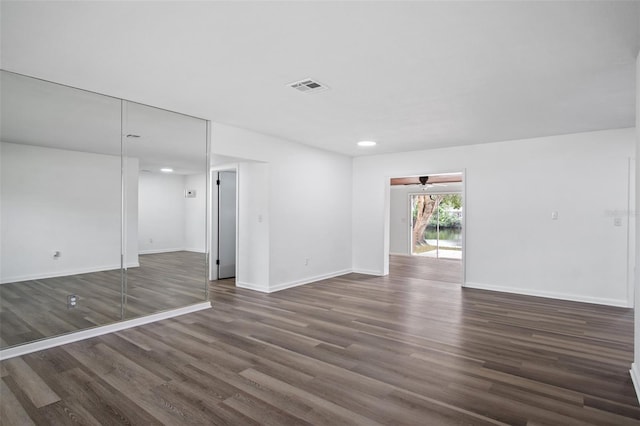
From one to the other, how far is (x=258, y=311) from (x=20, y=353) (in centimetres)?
234

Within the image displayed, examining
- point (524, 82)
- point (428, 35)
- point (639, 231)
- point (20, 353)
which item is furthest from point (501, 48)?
point (20, 353)

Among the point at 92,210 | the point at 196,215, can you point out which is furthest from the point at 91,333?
the point at 196,215

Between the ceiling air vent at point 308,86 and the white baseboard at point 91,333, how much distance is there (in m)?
3.05

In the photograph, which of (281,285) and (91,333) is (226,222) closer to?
(281,285)

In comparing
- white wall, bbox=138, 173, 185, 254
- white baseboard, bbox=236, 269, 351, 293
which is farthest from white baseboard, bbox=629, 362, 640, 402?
white wall, bbox=138, 173, 185, 254

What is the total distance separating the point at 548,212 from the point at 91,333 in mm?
6308

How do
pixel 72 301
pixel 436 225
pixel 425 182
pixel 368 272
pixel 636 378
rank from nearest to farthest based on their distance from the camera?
pixel 636 378
pixel 72 301
pixel 368 272
pixel 425 182
pixel 436 225

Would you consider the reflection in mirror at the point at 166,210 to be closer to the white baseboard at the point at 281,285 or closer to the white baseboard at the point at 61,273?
the white baseboard at the point at 61,273

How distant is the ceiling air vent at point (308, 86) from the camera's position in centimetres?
321

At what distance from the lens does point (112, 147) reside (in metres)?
3.83

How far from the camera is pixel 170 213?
4.36 metres

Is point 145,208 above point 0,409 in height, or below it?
above

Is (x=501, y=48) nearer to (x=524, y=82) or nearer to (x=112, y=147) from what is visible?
(x=524, y=82)

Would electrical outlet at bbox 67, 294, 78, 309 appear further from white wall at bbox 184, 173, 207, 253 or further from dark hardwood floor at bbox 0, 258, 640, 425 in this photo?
white wall at bbox 184, 173, 207, 253
